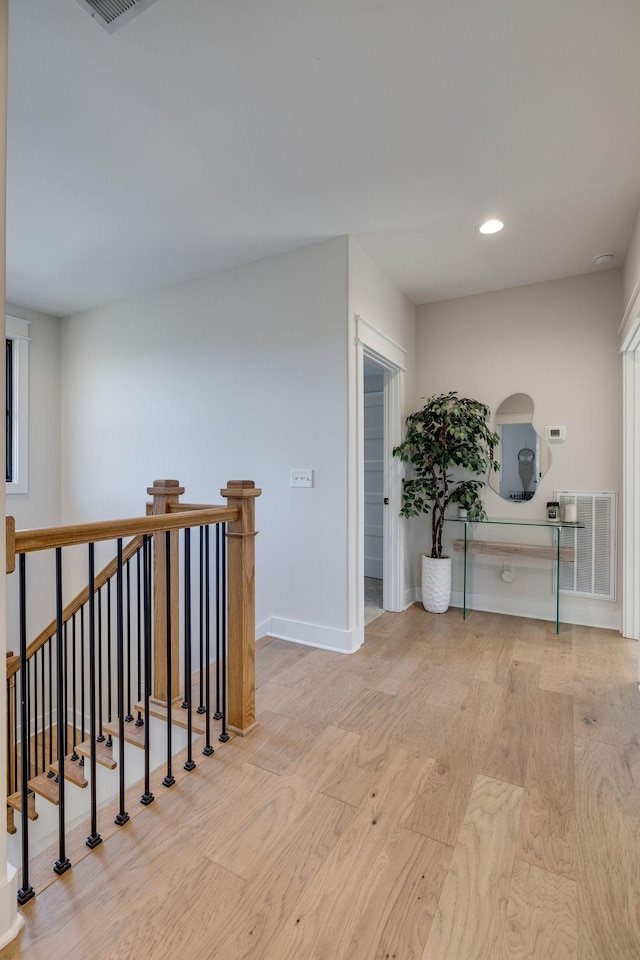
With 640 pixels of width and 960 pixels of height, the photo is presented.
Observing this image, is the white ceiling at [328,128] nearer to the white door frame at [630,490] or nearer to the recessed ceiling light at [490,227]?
the recessed ceiling light at [490,227]

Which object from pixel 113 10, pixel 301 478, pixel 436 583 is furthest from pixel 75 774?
pixel 113 10

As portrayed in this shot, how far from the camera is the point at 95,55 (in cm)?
158

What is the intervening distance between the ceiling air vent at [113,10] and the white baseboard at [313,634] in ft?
9.41

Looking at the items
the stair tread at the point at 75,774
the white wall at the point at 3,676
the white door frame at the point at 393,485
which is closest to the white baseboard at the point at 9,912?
the white wall at the point at 3,676

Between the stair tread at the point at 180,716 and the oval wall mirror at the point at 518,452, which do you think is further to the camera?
the oval wall mirror at the point at 518,452

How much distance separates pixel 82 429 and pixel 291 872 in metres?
4.07

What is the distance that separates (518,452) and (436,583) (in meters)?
1.22

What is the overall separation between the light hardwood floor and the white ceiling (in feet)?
8.44

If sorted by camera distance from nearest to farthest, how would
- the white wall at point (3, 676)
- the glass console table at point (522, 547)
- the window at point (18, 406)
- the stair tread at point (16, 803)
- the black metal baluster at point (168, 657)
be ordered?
the white wall at point (3, 676), the black metal baluster at point (168, 657), the stair tread at point (16, 803), the glass console table at point (522, 547), the window at point (18, 406)

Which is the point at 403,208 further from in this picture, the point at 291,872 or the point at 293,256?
the point at 291,872

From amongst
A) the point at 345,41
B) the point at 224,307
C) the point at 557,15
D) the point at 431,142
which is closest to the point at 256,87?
the point at 345,41

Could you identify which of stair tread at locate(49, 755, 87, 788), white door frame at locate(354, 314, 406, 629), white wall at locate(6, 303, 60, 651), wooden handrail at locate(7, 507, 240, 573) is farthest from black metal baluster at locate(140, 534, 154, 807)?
white wall at locate(6, 303, 60, 651)

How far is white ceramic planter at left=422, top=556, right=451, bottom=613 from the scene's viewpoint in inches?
141

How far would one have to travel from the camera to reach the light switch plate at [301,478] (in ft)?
9.71
